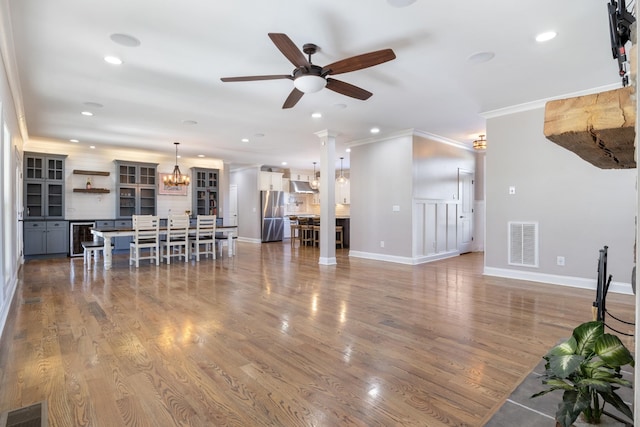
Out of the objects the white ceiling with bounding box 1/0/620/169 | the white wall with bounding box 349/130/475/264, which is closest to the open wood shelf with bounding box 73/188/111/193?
the white ceiling with bounding box 1/0/620/169

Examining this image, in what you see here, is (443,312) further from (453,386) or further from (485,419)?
(485,419)

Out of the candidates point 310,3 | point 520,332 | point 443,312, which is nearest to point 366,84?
point 310,3

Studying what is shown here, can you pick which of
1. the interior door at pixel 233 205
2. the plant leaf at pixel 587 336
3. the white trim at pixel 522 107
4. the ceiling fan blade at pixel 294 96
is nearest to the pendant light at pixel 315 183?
the interior door at pixel 233 205

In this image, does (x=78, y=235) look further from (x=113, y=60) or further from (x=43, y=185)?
(x=113, y=60)

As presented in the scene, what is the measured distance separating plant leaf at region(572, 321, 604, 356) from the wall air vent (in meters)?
4.21

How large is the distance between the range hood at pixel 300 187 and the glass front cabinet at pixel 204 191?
2.73 metres

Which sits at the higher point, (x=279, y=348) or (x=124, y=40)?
(x=124, y=40)

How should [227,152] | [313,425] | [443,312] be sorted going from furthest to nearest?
[227,152]
[443,312]
[313,425]

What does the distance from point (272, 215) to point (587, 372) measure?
10.2m

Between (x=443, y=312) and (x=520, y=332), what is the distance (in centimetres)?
→ 73

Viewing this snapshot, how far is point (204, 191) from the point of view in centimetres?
1010

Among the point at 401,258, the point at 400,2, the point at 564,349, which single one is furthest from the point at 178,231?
the point at 564,349

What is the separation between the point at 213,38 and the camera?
3.02m

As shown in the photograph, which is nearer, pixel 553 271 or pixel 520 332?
pixel 520 332
